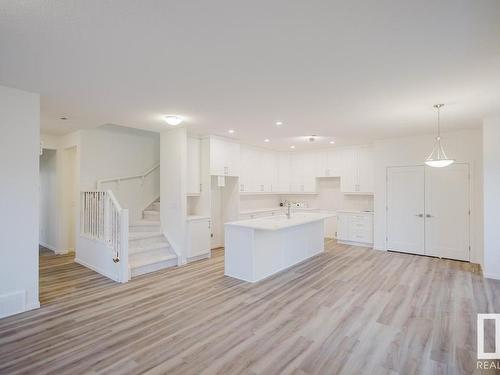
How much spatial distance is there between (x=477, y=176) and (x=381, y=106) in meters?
3.05

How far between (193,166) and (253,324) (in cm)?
373

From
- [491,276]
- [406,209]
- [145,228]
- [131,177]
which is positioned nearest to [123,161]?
[131,177]

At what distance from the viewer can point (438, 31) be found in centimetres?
201

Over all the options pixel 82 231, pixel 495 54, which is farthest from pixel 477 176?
pixel 82 231

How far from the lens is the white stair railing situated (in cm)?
428

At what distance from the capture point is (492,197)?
14.5ft

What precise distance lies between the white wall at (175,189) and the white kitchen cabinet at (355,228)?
4167mm

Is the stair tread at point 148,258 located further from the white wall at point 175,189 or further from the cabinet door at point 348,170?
the cabinet door at point 348,170

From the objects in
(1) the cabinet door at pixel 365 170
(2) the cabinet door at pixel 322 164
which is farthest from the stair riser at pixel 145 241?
(1) the cabinet door at pixel 365 170

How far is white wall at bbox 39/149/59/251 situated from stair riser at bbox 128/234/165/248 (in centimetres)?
239

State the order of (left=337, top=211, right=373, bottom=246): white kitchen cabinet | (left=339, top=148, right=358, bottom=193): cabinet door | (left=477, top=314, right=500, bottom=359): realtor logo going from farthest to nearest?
1. (left=339, top=148, right=358, bottom=193): cabinet door
2. (left=337, top=211, right=373, bottom=246): white kitchen cabinet
3. (left=477, top=314, right=500, bottom=359): realtor logo

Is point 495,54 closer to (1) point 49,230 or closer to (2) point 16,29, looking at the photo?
(2) point 16,29

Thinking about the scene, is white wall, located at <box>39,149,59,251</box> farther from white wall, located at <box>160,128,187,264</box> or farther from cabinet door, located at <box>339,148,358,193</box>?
cabinet door, located at <box>339,148,358,193</box>

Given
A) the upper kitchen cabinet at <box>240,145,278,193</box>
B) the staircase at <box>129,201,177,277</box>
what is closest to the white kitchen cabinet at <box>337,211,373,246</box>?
the upper kitchen cabinet at <box>240,145,278,193</box>
